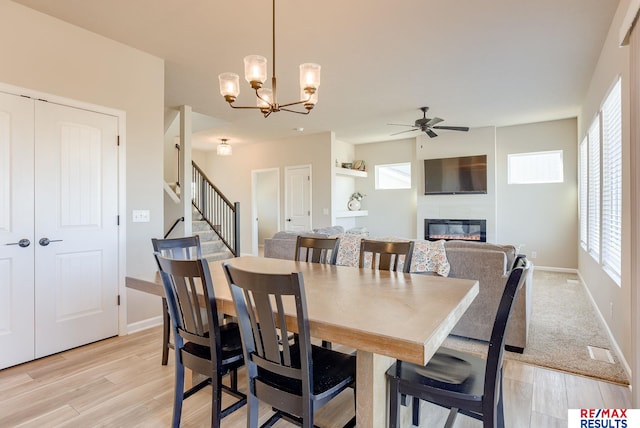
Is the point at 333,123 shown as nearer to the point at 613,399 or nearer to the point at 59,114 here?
the point at 59,114

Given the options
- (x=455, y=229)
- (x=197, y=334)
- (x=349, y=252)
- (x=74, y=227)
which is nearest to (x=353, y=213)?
(x=455, y=229)

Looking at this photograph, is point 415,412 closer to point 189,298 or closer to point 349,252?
point 189,298

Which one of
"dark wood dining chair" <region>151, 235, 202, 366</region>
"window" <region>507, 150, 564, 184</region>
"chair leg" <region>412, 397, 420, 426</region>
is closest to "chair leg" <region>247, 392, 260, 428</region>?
"chair leg" <region>412, 397, 420, 426</region>

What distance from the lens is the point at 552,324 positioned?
348 centimetres

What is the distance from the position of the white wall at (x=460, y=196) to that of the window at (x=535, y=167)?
415 millimetres

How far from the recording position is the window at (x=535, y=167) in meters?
6.18

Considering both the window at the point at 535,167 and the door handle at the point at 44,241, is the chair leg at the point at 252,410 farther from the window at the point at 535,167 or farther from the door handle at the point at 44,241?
the window at the point at 535,167

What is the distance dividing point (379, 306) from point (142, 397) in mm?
1777

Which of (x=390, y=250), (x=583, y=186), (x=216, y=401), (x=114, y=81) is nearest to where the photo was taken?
(x=216, y=401)

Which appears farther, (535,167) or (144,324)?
(535,167)

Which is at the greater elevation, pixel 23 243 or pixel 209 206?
pixel 209 206

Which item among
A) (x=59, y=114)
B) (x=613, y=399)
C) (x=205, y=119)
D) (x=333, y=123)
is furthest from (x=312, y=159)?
(x=613, y=399)

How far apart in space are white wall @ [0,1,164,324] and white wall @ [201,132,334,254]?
380cm

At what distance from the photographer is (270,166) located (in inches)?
305
